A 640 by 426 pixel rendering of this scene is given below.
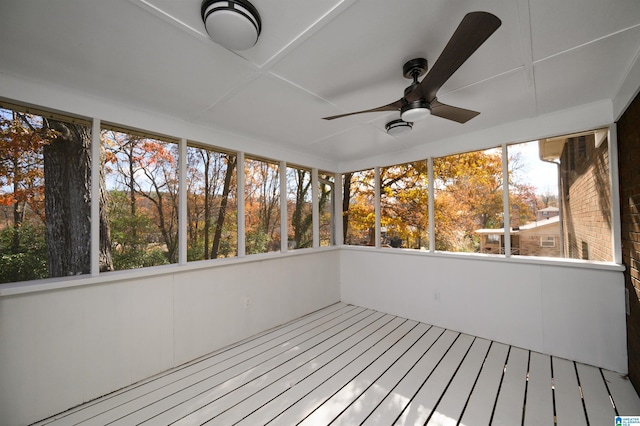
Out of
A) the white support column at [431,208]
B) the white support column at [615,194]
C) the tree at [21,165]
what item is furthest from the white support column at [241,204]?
the white support column at [615,194]

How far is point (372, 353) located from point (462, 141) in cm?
279

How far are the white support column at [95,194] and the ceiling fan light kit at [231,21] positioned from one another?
65.6 inches

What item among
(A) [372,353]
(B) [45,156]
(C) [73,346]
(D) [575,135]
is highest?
(D) [575,135]

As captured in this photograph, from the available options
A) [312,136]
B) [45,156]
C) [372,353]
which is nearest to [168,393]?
[372,353]

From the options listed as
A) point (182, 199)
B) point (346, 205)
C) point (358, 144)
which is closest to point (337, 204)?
point (346, 205)

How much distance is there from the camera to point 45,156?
2107mm

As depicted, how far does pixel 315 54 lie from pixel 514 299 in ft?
10.6

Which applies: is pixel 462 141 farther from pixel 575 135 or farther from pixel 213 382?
pixel 213 382

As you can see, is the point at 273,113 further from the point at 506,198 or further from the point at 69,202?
the point at 506,198

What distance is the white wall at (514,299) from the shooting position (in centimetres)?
244

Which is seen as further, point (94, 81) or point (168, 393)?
point (168, 393)

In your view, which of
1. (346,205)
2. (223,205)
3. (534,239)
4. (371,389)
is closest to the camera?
(371,389)

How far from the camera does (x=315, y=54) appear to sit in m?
1.63

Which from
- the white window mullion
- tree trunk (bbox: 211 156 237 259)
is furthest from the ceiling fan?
the white window mullion
